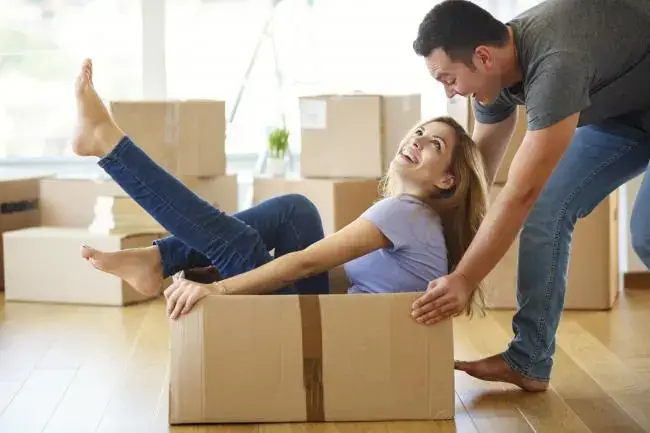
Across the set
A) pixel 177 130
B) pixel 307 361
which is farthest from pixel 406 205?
pixel 177 130

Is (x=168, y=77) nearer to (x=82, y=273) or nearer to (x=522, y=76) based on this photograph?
(x=82, y=273)

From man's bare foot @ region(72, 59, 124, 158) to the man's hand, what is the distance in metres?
0.80

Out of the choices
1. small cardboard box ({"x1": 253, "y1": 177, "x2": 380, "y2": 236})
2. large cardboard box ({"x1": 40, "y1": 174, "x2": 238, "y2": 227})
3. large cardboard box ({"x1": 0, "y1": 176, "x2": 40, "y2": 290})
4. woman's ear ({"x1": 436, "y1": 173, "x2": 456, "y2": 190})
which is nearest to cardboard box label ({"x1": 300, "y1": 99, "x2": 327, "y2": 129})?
small cardboard box ({"x1": 253, "y1": 177, "x2": 380, "y2": 236})

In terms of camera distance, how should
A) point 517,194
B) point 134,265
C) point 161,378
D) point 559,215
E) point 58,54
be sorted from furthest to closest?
point 58,54 → point 161,378 → point 134,265 → point 559,215 → point 517,194

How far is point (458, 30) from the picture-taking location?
1982 millimetres

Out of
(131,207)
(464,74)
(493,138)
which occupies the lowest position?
(131,207)

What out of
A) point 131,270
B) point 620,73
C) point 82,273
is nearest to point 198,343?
point 131,270

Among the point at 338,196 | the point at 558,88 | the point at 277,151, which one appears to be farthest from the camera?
the point at 277,151

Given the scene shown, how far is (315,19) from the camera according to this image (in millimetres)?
4312

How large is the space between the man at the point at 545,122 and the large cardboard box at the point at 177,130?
158cm

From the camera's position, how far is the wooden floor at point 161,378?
220 centimetres

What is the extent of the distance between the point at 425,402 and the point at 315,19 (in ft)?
8.14

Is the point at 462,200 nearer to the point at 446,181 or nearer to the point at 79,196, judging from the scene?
the point at 446,181

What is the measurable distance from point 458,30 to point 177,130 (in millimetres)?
1933
